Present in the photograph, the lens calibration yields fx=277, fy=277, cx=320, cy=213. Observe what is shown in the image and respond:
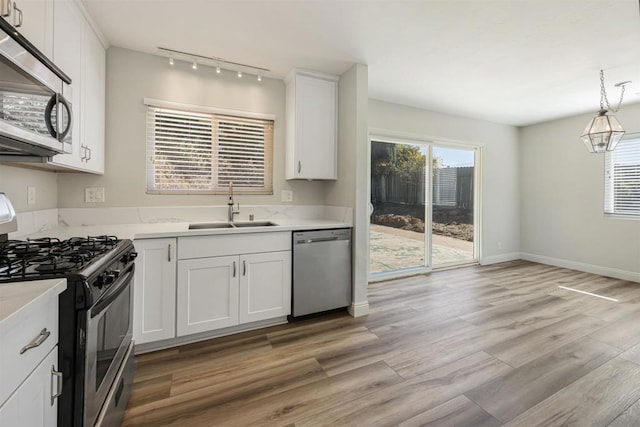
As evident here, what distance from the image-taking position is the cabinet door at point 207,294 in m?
2.22

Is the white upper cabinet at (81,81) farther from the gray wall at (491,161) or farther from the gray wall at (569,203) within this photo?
the gray wall at (569,203)

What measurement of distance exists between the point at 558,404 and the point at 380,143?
3269mm

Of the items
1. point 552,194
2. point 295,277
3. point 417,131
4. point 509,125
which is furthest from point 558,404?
point 509,125

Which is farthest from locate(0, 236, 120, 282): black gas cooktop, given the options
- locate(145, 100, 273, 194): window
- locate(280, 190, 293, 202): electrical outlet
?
locate(280, 190, 293, 202): electrical outlet

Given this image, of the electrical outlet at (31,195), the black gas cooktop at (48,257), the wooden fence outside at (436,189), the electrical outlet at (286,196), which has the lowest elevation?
the black gas cooktop at (48,257)

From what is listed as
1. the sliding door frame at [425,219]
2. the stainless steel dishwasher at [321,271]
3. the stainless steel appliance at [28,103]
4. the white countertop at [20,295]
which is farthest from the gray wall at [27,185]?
the sliding door frame at [425,219]

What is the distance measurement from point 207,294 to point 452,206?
410cm

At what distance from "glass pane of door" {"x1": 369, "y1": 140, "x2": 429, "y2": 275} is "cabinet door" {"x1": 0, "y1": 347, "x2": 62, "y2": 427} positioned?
3.48 meters

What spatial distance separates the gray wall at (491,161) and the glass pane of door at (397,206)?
34cm

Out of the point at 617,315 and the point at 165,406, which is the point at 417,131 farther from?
the point at 165,406

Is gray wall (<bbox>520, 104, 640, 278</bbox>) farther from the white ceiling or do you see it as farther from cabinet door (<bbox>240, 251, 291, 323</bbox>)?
cabinet door (<bbox>240, 251, 291, 323</bbox>)

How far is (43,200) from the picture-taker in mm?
2109

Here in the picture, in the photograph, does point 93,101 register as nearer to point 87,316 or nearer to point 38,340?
point 87,316

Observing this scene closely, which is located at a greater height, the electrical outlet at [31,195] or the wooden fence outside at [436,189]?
the wooden fence outside at [436,189]
